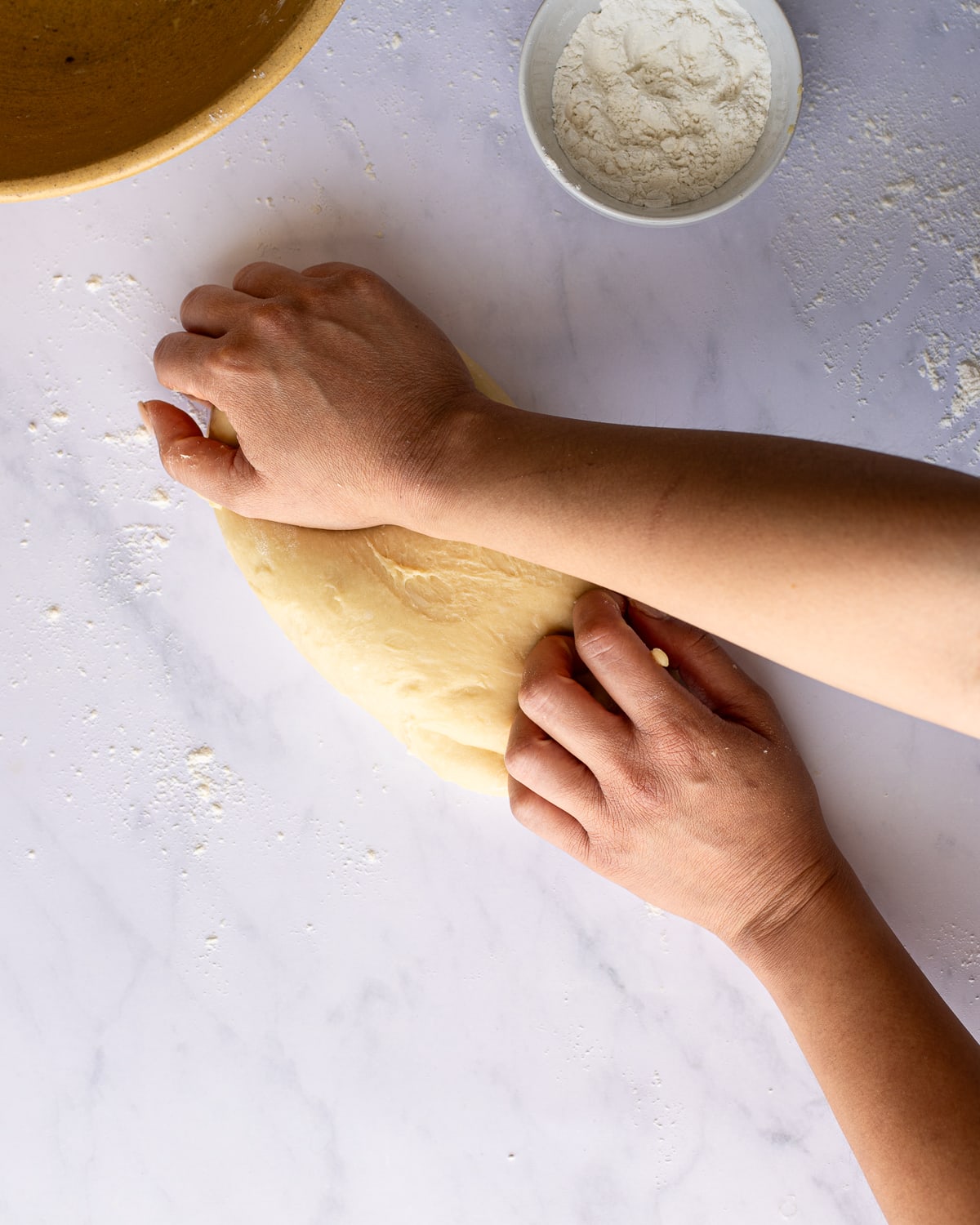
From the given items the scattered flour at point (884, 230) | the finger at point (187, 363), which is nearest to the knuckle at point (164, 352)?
the finger at point (187, 363)


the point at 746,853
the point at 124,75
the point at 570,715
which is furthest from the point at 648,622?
the point at 124,75

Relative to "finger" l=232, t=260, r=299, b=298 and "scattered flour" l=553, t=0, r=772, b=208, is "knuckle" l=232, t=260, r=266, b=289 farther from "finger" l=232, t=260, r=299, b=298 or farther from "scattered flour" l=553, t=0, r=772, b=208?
"scattered flour" l=553, t=0, r=772, b=208

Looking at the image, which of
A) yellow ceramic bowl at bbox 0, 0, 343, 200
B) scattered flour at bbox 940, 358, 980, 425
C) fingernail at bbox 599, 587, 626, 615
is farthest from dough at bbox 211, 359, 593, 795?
scattered flour at bbox 940, 358, 980, 425

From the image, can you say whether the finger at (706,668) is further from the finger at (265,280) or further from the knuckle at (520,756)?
the finger at (265,280)

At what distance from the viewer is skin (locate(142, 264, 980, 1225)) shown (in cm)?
75

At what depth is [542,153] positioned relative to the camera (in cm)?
102

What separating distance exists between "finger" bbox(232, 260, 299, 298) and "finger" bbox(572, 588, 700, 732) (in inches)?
20.2

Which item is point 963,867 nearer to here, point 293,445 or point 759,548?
point 759,548

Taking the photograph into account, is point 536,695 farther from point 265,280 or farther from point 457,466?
point 265,280

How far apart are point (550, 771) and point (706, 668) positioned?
0.22 metres

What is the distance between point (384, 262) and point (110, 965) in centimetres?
99

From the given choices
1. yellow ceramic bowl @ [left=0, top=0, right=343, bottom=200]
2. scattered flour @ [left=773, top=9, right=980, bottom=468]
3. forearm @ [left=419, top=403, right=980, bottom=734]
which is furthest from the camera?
scattered flour @ [left=773, top=9, right=980, bottom=468]

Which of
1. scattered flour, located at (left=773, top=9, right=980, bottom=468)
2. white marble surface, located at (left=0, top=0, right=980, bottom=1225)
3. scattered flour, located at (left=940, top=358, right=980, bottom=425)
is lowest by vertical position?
white marble surface, located at (left=0, top=0, right=980, bottom=1225)

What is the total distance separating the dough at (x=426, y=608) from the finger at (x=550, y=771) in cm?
4
